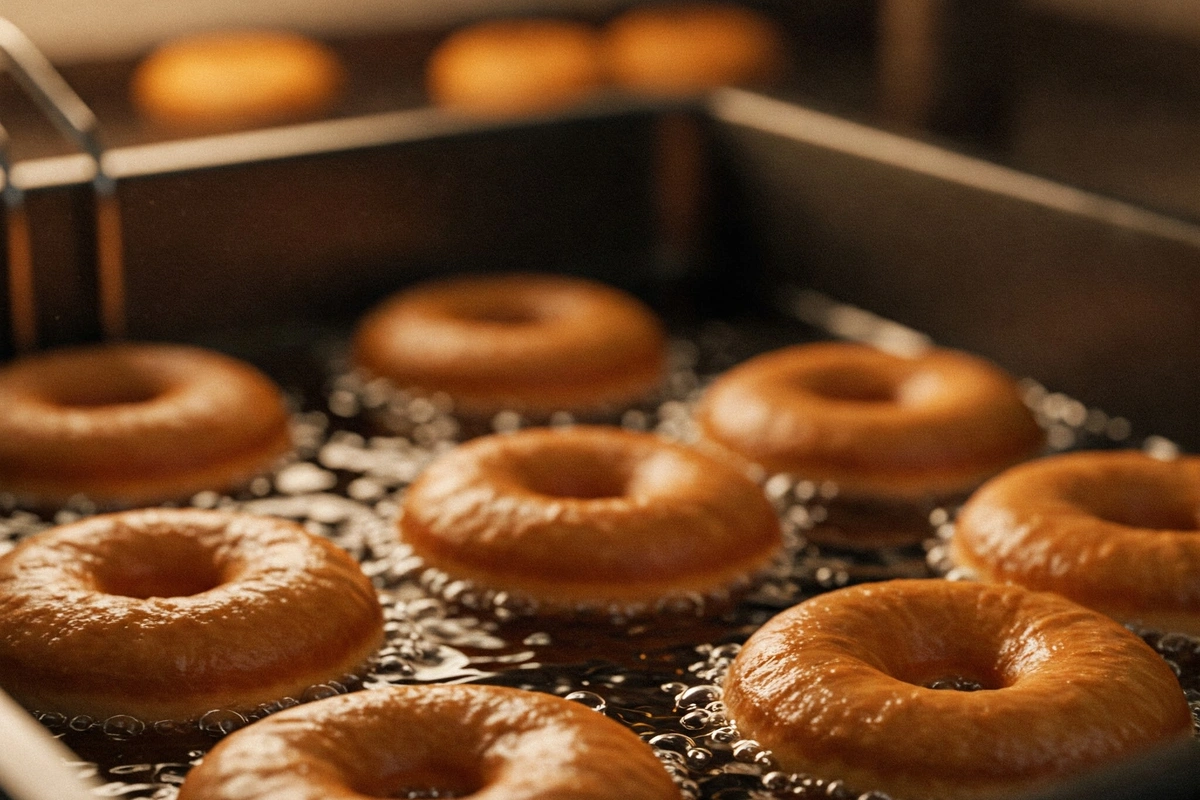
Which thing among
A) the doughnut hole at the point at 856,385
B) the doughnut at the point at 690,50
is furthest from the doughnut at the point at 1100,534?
the doughnut at the point at 690,50

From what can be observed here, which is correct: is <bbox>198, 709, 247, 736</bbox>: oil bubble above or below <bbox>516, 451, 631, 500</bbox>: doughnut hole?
below

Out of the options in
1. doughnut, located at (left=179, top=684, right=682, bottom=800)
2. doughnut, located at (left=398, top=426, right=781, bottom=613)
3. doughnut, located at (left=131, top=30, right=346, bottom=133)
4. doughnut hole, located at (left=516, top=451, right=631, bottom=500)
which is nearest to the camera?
→ doughnut, located at (left=179, top=684, right=682, bottom=800)

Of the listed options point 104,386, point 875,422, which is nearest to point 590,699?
point 875,422

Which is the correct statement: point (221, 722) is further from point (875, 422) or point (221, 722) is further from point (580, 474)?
point (875, 422)

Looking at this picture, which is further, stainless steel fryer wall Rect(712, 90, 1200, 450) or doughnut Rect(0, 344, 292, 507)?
stainless steel fryer wall Rect(712, 90, 1200, 450)

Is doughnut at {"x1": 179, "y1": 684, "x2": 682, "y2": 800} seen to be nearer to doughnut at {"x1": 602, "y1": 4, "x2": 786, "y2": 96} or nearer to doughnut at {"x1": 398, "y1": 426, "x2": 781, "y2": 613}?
doughnut at {"x1": 398, "y1": 426, "x2": 781, "y2": 613}

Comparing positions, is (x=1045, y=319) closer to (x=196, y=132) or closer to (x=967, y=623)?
(x=967, y=623)

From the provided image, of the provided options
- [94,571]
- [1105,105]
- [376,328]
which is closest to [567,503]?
[94,571]

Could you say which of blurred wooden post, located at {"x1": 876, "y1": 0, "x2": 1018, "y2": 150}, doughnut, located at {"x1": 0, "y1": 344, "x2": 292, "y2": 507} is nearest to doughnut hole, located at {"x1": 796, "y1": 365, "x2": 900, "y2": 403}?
blurred wooden post, located at {"x1": 876, "y1": 0, "x2": 1018, "y2": 150}
